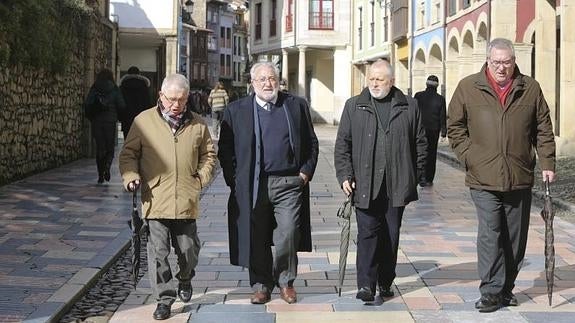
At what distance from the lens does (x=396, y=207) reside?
602 centimetres

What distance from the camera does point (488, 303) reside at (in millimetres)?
5840

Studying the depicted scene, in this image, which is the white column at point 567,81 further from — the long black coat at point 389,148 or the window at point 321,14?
the window at point 321,14

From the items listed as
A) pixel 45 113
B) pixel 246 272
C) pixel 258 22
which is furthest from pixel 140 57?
pixel 246 272

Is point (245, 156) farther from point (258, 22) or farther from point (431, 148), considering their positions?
point (258, 22)

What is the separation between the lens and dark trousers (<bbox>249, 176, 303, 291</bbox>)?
5.96m

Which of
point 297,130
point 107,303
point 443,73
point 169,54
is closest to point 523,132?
point 297,130

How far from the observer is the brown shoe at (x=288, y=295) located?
6104mm

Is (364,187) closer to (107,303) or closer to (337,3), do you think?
(107,303)

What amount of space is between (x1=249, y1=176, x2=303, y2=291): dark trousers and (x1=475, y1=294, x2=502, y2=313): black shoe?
1287 mm

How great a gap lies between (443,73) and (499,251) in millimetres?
24823

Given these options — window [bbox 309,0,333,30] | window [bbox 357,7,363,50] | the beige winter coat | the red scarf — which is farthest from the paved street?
window [bbox 309,0,333,30]

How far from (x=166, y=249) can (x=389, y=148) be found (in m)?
1.65

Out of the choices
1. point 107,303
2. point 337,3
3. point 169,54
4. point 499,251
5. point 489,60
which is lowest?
point 107,303

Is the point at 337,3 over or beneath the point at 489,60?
over
